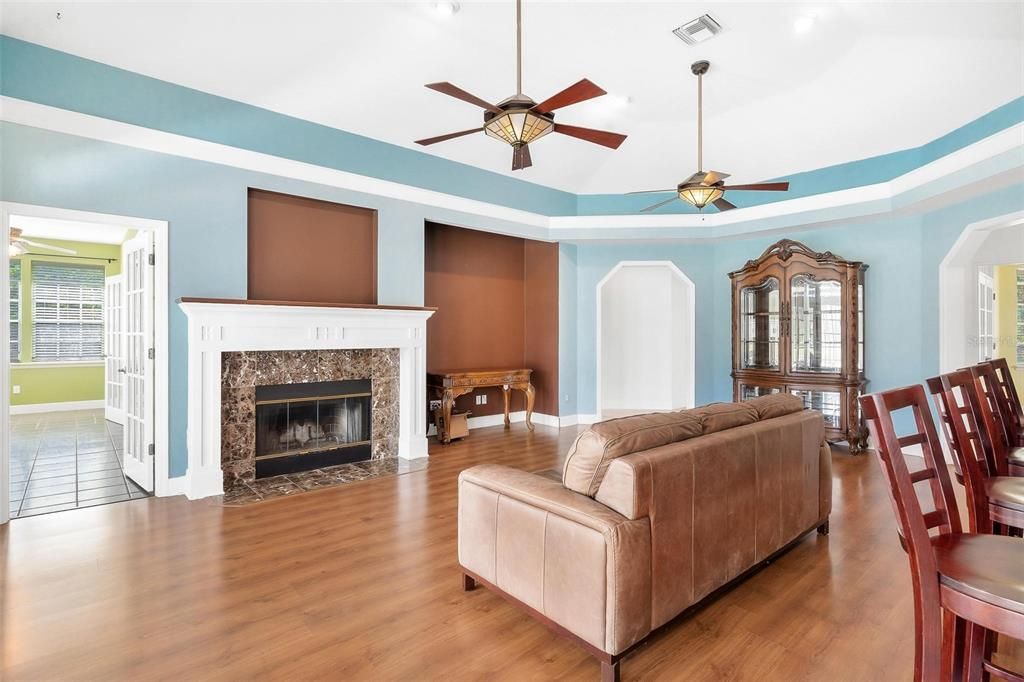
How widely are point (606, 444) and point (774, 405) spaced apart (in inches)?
56.9

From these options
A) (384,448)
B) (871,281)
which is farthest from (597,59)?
(384,448)

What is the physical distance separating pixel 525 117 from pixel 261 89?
8.92 ft

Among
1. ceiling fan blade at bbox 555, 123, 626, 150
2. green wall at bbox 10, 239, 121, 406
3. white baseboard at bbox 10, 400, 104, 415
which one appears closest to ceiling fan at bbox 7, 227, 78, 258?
green wall at bbox 10, 239, 121, 406

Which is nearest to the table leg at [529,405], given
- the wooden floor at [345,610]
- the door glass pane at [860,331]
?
the wooden floor at [345,610]

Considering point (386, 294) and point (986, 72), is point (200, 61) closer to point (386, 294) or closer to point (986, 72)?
point (386, 294)

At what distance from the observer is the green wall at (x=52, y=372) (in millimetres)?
7832

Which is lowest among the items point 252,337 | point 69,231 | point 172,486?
point 172,486

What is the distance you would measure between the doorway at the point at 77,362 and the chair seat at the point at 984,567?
4.81 meters

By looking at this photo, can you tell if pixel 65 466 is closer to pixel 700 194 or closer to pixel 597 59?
pixel 597 59

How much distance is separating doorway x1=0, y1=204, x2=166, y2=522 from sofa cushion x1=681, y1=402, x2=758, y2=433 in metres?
4.05

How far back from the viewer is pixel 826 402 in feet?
18.7

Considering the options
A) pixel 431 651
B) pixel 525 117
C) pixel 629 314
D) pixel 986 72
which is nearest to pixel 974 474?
pixel 431 651

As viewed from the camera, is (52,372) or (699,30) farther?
(52,372)

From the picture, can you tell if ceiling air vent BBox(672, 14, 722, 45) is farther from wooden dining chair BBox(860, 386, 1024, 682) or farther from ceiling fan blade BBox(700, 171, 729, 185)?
wooden dining chair BBox(860, 386, 1024, 682)
